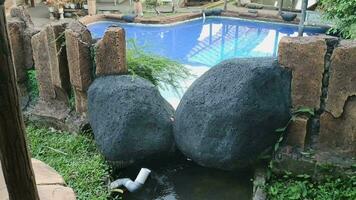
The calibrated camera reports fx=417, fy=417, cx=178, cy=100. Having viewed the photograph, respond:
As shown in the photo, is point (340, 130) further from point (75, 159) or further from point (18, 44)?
point (18, 44)

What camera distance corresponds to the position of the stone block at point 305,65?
3.47 meters

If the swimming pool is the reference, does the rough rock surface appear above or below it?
above

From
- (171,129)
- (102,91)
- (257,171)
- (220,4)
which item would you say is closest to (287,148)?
(257,171)

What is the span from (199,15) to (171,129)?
8.46m

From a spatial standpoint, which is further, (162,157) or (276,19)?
(276,19)

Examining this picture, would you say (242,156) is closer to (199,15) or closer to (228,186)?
(228,186)

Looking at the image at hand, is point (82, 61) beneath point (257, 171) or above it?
above

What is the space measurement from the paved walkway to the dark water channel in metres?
1.17

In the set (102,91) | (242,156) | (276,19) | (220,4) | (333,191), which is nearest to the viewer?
(333,191)

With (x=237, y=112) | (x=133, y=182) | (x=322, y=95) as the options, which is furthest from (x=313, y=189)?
(x=133, y=182)

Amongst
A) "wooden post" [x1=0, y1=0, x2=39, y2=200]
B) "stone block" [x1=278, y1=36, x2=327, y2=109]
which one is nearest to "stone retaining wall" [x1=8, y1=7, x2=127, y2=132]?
"stone block" [x1=278, y1=36, x2=327, y2=109]

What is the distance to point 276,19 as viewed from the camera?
1138 cm

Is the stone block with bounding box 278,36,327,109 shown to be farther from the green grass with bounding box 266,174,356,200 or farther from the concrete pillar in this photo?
the concrete pillar

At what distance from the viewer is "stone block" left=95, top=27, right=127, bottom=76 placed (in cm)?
393
